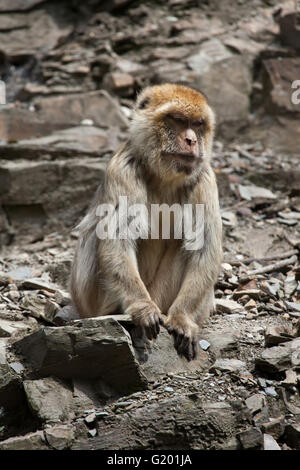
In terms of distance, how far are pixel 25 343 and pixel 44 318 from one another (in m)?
1.02

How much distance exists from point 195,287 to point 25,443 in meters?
1.83

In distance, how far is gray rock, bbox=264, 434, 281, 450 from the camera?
412 centimetres

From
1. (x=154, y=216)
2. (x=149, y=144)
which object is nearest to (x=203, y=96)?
(x=149, y=144)

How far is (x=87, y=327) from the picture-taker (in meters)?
4.51

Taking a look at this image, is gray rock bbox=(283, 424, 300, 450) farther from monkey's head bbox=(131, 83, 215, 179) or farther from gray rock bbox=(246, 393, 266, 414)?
monkey's head bbox=(131, 83, 215, 179)

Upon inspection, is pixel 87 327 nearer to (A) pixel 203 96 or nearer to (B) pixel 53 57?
(A) pixel 203 96

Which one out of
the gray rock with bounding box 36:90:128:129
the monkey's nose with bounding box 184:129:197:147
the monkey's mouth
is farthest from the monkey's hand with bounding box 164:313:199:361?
the gray rock with bounding box 36:90:128:129

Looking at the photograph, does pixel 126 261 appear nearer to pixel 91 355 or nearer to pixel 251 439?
pixel 91 355

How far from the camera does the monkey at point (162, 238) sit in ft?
16.2

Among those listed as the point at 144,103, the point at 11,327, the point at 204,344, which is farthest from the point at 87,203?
the point at 204,344

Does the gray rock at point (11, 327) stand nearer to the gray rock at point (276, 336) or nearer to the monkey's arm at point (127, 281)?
the monkey's arm at point (127, 281)

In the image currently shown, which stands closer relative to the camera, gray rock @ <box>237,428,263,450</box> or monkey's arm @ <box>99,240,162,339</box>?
gray rock @ <box>237,428,263,450</box>

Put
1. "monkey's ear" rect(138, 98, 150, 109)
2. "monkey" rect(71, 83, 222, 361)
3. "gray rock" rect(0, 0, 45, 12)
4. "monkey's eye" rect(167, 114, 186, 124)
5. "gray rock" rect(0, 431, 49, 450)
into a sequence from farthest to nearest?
"gray rock" rect(0, 0, 45, 12)
"monkey's ear" rect(138, 98, 150, 109)
"monkey's eye" rect(167, 114, 186, 124)
"monkey" rect(71, 83, 222, 361)
"gray rock" rect(0, 431, 49, 450)

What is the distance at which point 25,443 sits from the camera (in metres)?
4.00
